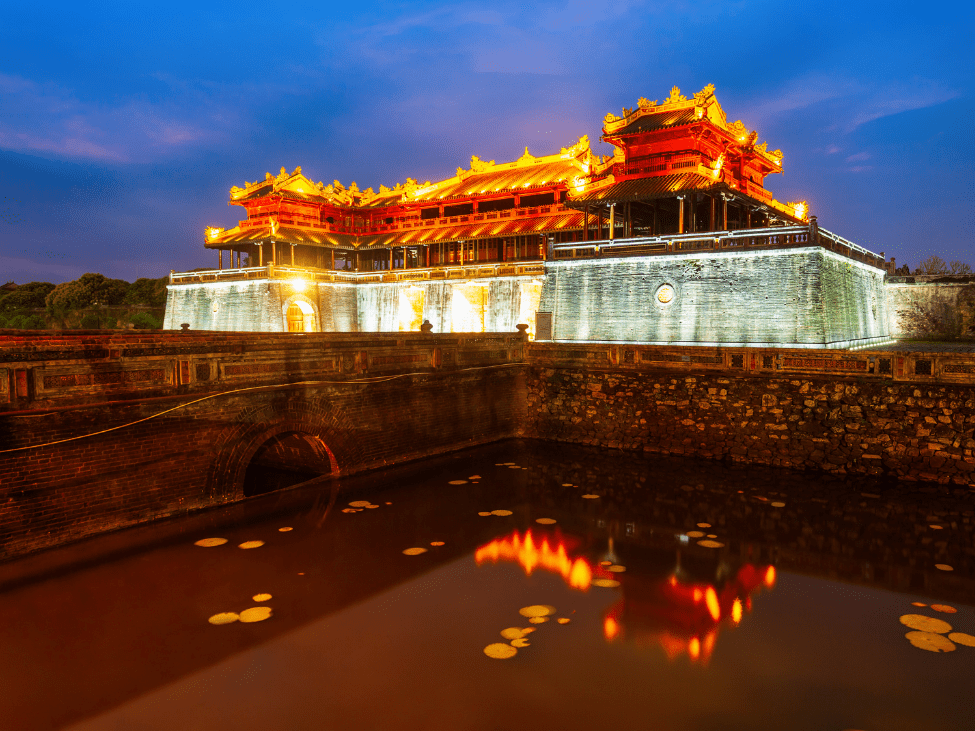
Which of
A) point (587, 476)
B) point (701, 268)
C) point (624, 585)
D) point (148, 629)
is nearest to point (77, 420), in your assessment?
point (148, 629)

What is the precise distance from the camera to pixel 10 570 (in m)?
7.46

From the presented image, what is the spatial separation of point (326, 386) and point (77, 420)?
4229mm

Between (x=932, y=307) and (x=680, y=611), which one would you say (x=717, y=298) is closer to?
(x=932, y=307)

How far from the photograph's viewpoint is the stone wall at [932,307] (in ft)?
74.5

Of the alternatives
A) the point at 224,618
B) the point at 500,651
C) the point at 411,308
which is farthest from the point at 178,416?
the point at 411,308

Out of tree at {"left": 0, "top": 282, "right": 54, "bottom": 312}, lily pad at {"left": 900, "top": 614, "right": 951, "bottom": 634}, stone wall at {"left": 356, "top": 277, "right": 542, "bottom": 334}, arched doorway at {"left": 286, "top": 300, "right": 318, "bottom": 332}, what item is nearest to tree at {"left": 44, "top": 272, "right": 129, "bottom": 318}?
tree at {"left": 0, "top": 282, "right": 54, "bottom": 312}

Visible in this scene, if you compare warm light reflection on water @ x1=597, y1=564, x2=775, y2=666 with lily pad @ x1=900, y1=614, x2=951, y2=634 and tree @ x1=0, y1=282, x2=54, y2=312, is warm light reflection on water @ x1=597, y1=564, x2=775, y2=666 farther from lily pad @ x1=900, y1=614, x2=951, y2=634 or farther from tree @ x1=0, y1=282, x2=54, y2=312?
tree @ x1=0, y1=282, x2=54, y2=312

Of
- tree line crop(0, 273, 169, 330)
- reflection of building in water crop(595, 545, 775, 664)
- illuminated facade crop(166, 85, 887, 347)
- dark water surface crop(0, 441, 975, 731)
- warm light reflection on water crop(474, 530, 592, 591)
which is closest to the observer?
dark water surface crop(0, 441, 975, 731)

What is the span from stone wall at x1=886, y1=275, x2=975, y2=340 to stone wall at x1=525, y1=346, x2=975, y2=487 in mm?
13779

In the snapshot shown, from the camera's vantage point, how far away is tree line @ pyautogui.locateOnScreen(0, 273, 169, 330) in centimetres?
4088

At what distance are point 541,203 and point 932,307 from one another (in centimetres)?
1692

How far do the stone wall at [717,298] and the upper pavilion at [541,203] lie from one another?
1.94 meters

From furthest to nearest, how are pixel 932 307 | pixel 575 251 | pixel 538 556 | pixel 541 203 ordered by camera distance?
pixel 541 203 < pixel 932 307 < pixel 575 251 < pixel 538 556

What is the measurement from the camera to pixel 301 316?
29.3 metres
